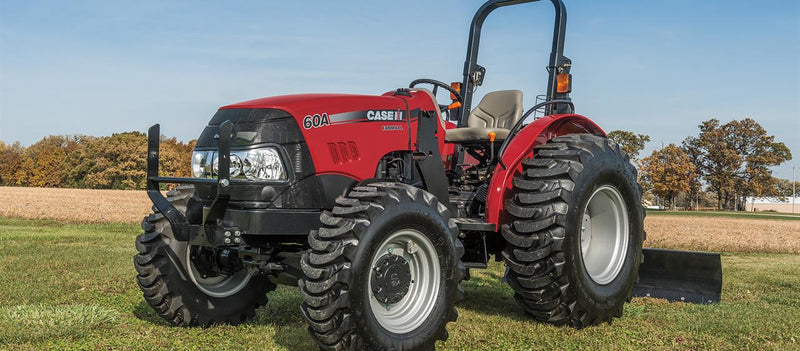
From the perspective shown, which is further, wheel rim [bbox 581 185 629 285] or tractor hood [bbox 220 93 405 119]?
wheel rim [bbox 581 185 629 285]

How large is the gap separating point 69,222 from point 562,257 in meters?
16.4

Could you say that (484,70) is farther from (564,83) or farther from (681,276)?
(681,276)

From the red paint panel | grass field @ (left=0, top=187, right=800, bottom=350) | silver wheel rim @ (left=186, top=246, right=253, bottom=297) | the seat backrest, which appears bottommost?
grass field @ (left=0, top=187, right=800, bottom=350)

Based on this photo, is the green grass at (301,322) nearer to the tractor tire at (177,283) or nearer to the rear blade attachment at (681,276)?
the tractor tire at (177,283)

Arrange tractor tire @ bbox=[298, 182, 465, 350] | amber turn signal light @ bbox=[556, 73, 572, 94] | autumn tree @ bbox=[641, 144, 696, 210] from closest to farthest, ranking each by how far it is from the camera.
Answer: tractor tire @ bbox=[298, 182, 465, 350], amber turn signal light @ bbox=[556, 73, 572, 94], autumn tree @ bbox=[641, 144, 696, 210]

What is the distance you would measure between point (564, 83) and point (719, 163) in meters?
72.6

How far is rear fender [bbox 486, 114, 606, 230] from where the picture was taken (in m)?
5.39

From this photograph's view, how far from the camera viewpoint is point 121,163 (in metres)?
64.9

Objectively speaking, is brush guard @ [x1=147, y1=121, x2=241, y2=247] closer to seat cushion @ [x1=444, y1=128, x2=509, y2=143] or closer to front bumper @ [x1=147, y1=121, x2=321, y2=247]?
front bumper @ [x1=147, y1=121, x2=321, y2=247]

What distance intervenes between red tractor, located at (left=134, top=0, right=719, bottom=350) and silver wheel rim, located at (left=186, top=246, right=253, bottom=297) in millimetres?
11

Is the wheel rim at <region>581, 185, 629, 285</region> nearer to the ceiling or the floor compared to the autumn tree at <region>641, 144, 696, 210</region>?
nearer to the floor

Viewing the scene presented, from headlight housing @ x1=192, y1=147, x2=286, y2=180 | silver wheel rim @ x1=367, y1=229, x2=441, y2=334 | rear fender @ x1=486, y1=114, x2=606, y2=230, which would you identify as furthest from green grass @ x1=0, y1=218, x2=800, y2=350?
headlight housing @ x1=192, y1=147, x2=286, y2=180

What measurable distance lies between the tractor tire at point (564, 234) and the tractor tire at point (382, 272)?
2.33 ft

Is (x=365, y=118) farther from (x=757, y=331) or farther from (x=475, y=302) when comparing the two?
(x=757, y=331)
